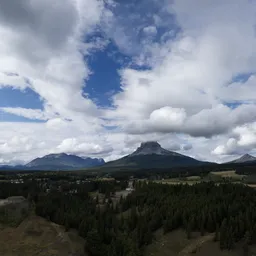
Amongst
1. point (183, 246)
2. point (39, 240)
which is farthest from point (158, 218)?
point (39, 240)

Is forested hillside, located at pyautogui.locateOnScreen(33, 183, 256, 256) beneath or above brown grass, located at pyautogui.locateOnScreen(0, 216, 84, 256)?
above

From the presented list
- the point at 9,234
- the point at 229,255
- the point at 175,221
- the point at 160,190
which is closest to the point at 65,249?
the point at 9,234

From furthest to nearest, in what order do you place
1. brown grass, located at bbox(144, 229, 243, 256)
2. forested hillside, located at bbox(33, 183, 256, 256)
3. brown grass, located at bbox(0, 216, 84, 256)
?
brown grass, located at bbox(0, 216, 84, 256), forested hillside, located at bbox(33, 183, 256, 256), brown grass, located at bbox(144, 229, 243, 256)

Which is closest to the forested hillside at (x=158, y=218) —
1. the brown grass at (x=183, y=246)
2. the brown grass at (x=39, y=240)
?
the brown grass at (x=183, y=246)

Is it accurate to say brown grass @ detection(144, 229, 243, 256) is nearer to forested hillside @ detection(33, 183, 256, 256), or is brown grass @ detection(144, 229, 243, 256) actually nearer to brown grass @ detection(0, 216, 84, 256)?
forested hillside @ detection(33, 183, 256, 256)

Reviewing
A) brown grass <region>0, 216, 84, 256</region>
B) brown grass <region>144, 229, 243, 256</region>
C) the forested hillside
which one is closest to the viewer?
brown grass <region>144, 229, 243, 256</region>

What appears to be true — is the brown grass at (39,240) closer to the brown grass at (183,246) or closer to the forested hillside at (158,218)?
the forested hillside at (158,218)

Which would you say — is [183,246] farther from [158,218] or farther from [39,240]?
[39,240]

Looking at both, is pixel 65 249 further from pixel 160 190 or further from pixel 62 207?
pixel 160 190

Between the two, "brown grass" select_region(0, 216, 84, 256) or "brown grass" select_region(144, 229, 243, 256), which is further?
"brown grass" select_region(0, 216, 84, 256)

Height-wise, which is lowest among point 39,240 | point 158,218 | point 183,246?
point 183,246

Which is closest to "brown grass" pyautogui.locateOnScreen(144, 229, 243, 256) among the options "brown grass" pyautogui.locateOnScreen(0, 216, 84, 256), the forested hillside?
the forested hillside

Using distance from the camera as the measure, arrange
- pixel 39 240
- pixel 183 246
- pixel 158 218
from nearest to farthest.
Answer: pixel 183 246 < pixel 39 240 < pixel 158 218
